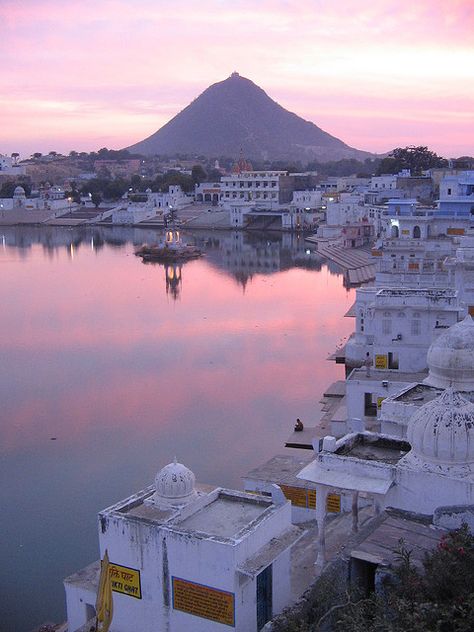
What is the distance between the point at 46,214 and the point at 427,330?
45257 mm

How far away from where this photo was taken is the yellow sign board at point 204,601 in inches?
175

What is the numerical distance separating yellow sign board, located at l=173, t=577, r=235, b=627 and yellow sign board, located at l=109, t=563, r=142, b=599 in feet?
0.94

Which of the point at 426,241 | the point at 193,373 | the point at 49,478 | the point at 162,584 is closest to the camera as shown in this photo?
the point at 162,584

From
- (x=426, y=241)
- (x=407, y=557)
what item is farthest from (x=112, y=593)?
(x=426, y=241)

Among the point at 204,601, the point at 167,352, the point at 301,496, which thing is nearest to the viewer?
the point at 204,601

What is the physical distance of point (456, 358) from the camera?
20.9 ft

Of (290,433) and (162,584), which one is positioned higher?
(162,584)

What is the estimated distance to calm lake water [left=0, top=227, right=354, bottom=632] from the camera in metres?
7.77

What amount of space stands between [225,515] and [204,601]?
0.63 meters

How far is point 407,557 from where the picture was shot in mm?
3924

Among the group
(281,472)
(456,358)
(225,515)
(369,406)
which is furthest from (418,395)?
(225,515)

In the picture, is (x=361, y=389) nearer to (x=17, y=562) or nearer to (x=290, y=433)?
(x=290, y=433)

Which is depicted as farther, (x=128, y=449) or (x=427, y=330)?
(x=427, y=330)

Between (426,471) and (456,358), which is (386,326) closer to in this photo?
(456,358)
